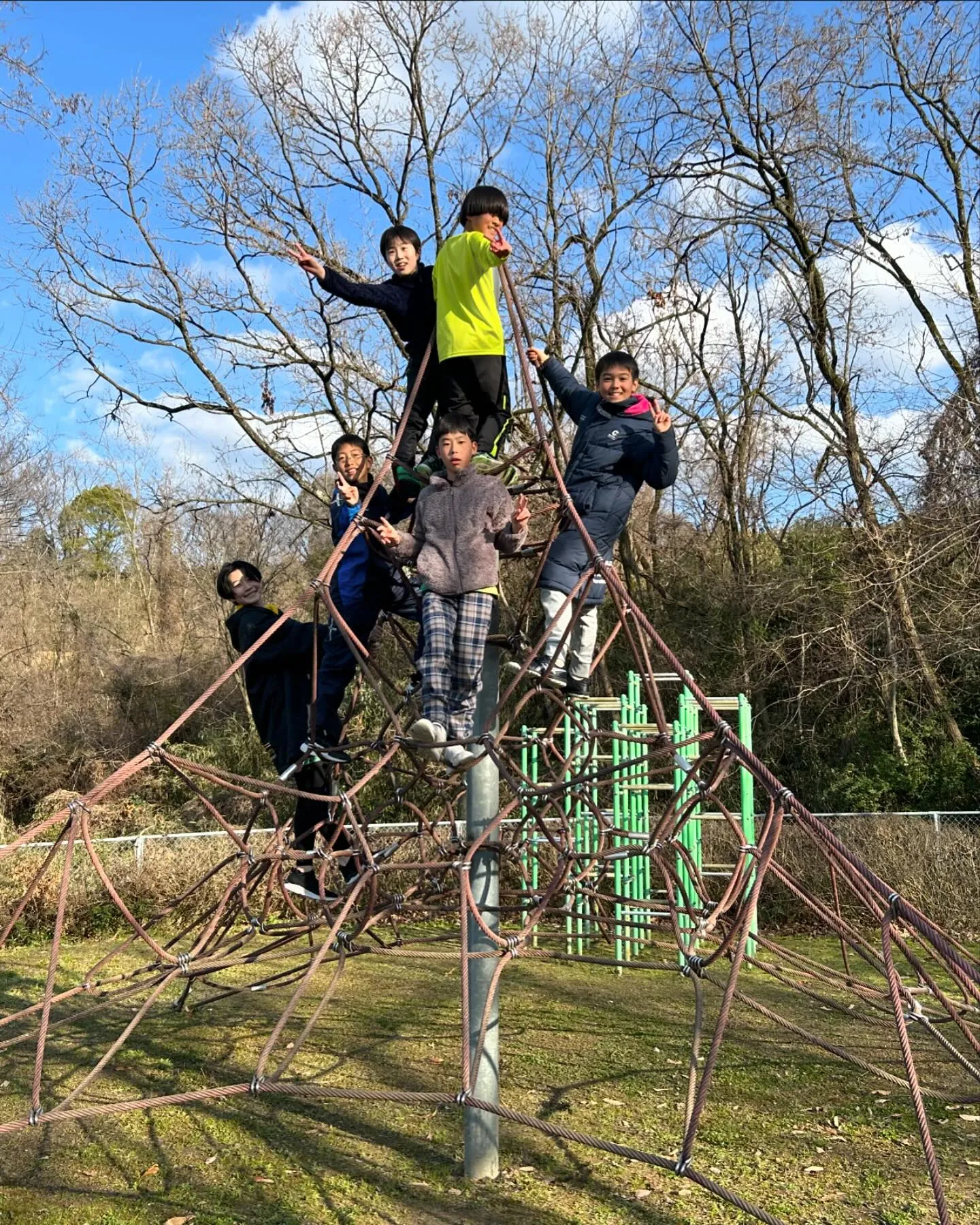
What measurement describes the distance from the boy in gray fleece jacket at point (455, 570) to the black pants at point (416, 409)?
0.36m

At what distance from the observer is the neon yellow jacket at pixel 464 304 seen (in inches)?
129

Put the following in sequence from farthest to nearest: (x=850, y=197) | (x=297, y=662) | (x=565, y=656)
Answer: (x=850, y=197) → (x=297, y=662) → (x=565, y=656)

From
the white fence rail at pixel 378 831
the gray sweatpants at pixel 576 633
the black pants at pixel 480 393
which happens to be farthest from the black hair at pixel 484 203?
the white fence rail at pixel 378 831

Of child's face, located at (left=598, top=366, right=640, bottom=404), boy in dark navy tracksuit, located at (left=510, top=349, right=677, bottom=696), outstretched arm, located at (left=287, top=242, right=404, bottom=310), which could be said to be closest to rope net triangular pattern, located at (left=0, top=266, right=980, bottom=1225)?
boy in dark navy tracksuit, located at (left=510, top=349, right=677, bottom=696)

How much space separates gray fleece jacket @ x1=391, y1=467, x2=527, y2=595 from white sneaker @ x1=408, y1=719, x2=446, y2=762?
0.39 meters

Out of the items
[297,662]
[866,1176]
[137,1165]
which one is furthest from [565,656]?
[137,1165]

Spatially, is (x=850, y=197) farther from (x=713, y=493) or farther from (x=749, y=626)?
(x=749, y=626)

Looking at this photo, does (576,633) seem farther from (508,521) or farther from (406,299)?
(406,299)

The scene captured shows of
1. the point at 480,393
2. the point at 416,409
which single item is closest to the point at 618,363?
the point at 480,393

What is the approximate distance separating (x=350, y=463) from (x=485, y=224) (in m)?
0.90

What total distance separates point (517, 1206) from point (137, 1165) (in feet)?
3.95

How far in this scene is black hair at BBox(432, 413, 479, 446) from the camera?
321 centimetres

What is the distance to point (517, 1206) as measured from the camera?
3004mm

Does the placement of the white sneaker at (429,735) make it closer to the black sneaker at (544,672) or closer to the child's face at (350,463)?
the black sneaker at (544,672)
